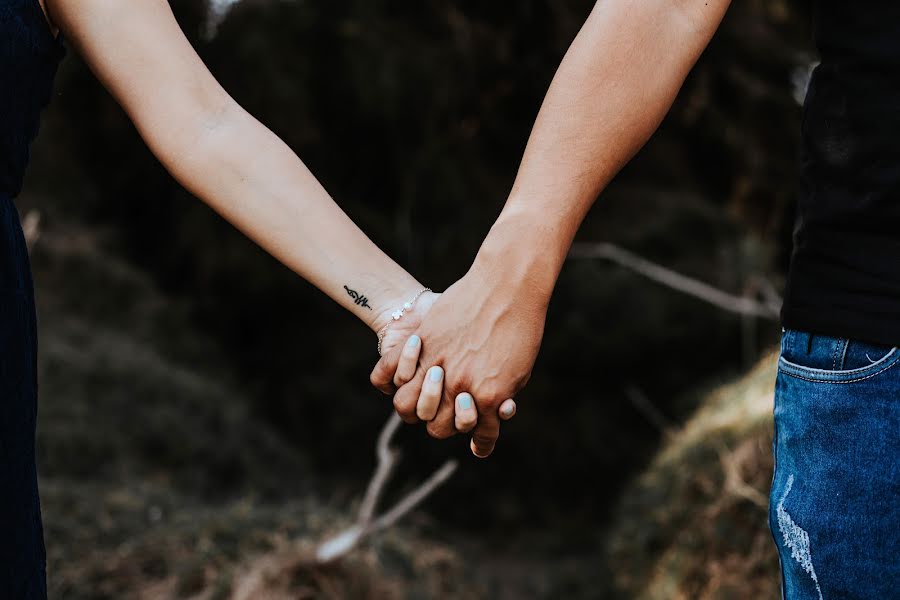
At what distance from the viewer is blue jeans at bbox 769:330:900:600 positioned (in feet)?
2.93

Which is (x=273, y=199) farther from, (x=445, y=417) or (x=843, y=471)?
(x=843, y=471)

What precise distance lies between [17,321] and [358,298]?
51 centimetres

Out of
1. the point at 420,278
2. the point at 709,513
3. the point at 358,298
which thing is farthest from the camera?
the point at 420,278

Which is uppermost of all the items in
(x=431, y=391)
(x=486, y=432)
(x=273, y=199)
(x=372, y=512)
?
(x=273, y=199)

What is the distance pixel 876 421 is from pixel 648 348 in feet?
17.0

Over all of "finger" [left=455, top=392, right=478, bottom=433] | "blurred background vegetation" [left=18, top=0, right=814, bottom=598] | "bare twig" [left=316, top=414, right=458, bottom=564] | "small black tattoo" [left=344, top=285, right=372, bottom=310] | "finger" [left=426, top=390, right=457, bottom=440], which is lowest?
"blurred background vegetation" [left=18, top=0, right=814, bottom=598]

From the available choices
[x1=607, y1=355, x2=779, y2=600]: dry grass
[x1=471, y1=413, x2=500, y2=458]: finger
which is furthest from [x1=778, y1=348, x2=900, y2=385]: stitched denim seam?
[x1=607, y1=355, x2=779, y2=600]: dry grass

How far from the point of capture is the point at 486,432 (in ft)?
4.36

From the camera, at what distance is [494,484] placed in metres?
6.29

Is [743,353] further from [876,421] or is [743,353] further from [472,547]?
[876,421]

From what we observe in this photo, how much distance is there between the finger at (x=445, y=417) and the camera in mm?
1295

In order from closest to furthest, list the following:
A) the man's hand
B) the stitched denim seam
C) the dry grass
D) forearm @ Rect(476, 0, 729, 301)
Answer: the stitched denim seam → forearm @ Rect(476, 0, 729, 301) → the man's hand → the dry grass

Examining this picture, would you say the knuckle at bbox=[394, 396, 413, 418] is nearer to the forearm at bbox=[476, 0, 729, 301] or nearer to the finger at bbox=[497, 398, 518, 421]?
the finger at bbox=[497, 398, 518, 421]

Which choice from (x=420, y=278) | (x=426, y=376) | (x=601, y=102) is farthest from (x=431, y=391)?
(x=420, y=278)
